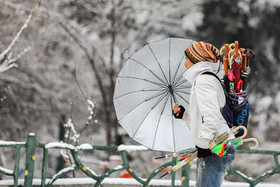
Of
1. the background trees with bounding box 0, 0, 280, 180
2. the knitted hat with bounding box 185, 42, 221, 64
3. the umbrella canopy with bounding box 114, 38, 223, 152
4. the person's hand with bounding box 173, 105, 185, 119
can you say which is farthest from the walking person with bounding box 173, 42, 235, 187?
the background trees with bounding box 0, 0, 280, 180

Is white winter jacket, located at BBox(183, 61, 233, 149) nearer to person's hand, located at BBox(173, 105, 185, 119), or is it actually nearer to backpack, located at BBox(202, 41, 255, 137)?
backpack, located at BBox(202, 41, 255, 137)

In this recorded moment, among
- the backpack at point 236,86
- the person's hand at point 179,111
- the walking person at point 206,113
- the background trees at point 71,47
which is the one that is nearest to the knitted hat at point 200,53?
the walking person at point 206,113

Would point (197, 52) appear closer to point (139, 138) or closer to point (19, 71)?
point (139, 138)

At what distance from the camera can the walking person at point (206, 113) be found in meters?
3.05

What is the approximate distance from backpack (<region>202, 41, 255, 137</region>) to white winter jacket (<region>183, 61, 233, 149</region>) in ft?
0.27

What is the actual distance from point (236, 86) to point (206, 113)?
0.39 metres

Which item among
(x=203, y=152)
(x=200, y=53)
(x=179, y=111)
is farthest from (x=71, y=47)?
(x=203, y=152)

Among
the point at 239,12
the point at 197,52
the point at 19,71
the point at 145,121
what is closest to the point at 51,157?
the point at 19,71

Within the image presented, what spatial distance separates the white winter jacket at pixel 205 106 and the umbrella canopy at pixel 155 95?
85 centimetres

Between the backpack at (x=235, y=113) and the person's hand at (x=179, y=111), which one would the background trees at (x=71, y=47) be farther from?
the backpack at (x=235, y=113)

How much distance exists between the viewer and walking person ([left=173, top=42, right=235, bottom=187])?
305cm

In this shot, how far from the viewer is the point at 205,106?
308 centimetres

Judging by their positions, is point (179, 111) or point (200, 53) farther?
point (179, 111)

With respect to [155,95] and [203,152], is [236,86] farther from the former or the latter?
[155,95]
